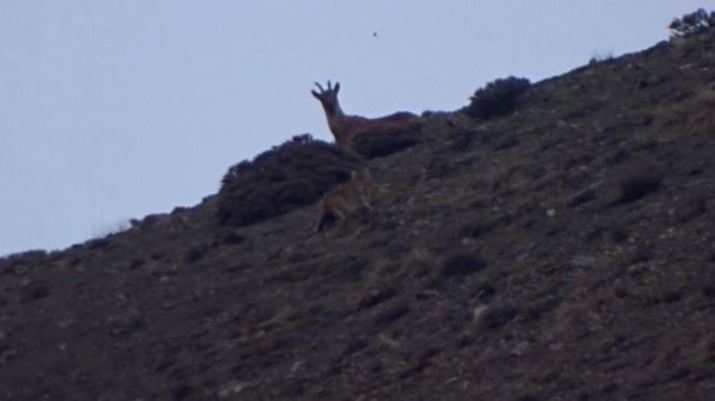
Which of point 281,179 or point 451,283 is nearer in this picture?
point 451,283

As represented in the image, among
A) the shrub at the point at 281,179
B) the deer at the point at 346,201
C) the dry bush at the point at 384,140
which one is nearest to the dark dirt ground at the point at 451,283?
the deer at the point at 346,201

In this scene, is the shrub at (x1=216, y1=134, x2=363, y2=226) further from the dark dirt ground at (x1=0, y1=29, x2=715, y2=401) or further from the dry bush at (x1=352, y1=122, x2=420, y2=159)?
the dark dirt ground at (x1=0, y1=29, x2=715, y2=401)

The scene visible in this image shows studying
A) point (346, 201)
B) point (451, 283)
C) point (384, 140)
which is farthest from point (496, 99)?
point (451, 283)

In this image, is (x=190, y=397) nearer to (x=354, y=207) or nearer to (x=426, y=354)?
(x=426, y=354)

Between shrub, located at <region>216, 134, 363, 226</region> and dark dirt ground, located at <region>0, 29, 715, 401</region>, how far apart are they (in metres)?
0.74

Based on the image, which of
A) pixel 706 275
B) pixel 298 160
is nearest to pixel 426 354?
pixel 706 275

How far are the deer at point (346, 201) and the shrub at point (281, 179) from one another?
11.1 ft

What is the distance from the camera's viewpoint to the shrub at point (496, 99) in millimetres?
40156

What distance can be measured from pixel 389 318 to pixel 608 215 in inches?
134

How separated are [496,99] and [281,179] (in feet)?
15.3

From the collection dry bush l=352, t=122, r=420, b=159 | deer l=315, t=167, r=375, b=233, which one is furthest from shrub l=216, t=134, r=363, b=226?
deer l=315, t=167, r=375, b=233

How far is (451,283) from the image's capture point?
27016mm

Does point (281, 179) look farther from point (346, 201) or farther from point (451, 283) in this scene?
point (451, 283)

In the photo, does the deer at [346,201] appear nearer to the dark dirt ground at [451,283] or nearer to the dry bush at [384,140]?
the dark dirt ground at [451,283]
